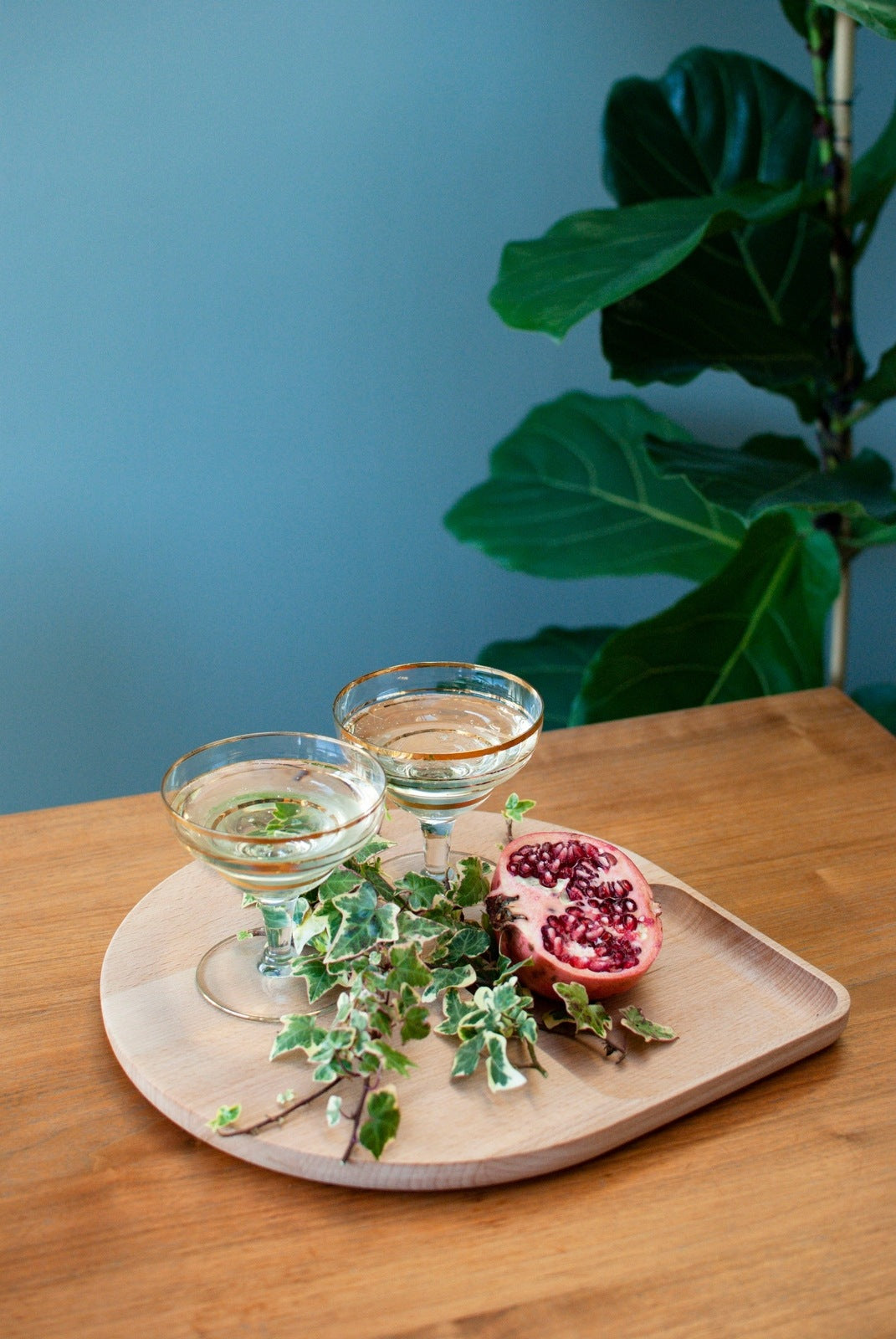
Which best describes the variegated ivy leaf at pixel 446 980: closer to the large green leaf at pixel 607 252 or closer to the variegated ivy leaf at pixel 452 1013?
the variegated ivy leaf at pixel 452 1013

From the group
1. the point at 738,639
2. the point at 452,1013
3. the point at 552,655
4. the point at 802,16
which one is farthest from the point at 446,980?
the point at 802,16

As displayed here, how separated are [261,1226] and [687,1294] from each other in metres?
0.20

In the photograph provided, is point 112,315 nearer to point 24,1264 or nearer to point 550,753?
point 550,753

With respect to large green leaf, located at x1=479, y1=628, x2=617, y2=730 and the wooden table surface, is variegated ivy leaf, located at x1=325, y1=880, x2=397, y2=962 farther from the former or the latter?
large green leaf, located at x1=479, y1=628, x2=617, y2=730

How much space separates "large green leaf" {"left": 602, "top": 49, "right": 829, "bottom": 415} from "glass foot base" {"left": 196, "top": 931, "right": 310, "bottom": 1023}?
92cm

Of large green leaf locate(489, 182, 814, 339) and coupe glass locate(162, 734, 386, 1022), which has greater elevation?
large green leaf locate(489, 182, 814, 339)

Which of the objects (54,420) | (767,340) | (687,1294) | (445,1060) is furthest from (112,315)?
(687,1294)

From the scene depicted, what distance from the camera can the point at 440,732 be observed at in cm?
80

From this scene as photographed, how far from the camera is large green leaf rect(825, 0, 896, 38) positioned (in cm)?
96

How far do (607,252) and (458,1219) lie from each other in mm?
910

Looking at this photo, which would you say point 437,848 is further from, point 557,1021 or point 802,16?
point 802,16

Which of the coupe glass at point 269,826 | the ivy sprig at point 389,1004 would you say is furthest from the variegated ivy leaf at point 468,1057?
the coupe glass at point 269,826

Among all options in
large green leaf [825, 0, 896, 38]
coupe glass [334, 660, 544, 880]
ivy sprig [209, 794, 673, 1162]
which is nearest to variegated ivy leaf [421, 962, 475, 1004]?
ivy sprig [209, 794, 673, 1162]

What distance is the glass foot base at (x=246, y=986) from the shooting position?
2.28 ft
